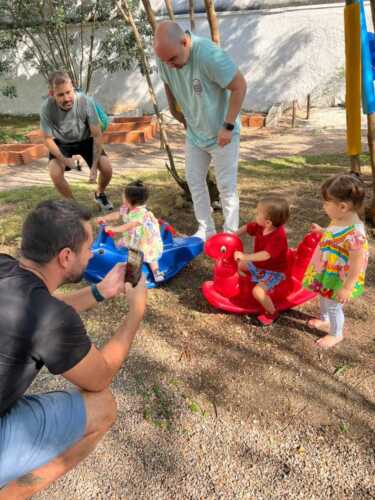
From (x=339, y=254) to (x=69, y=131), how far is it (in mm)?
3278

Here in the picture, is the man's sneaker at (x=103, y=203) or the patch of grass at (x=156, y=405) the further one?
the man's sneaker at (x=103, y=203)

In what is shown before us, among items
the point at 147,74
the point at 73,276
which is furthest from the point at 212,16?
the point at 73,276

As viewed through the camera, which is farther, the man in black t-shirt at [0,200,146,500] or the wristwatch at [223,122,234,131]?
the wristwatch at [223,122,234,131]

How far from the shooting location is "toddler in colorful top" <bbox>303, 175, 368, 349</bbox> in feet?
7.20

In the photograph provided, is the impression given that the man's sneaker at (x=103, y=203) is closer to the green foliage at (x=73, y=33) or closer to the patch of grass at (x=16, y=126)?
the patch of grass at (x=16, y=126)

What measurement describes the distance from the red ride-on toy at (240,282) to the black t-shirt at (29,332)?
54.6 inches

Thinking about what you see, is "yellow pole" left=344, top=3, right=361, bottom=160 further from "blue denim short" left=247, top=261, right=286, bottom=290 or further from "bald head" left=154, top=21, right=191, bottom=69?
"blue denim short" left=247, top=261, right=286, bottom=290

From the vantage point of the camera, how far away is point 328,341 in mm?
2477

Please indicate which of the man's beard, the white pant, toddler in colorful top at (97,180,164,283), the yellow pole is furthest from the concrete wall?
the man's beard

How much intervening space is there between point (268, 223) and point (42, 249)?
1.43m

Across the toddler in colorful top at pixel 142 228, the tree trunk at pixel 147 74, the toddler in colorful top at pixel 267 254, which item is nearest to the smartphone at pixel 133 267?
the toddler in colorful top at pixel 267 254

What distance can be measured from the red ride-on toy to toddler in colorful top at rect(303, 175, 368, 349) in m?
0.26

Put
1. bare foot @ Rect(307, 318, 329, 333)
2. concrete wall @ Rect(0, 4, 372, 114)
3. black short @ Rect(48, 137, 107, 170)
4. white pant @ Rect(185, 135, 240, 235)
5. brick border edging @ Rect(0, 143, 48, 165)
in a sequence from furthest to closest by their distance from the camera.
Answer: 1. concrete wall @ Rect(0, 4, 372, 114)
2. brick border edging @ Rect(0, 143, 48, 165)
3. black short @ Rect(48, 137, 107, 170)
4. white pant @ Rect(185, 135, 240, 235)
5. bare foot @ Rect(307, 318, 329, 333)

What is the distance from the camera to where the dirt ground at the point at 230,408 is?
1756mm
